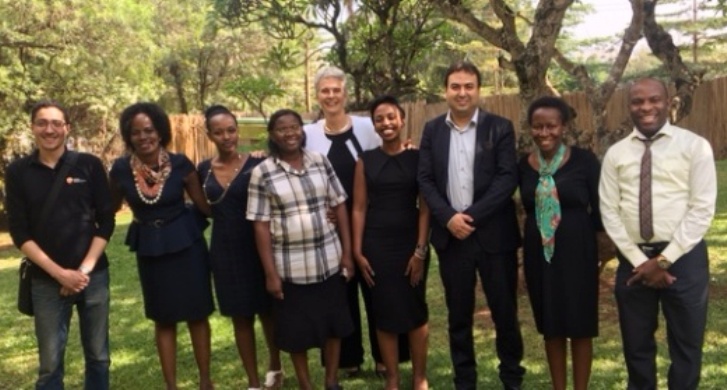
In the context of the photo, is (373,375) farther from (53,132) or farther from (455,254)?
(53,132)

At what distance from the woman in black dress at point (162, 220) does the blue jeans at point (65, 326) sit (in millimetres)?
286

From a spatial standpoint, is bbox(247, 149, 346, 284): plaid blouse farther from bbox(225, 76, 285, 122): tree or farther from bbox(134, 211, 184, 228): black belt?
bbox(225, 76, 285, 122): tree

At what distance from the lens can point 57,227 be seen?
3.81 m

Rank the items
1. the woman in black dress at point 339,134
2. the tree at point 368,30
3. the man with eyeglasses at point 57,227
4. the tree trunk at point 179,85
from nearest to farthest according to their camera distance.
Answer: the man with eyeglasses at point 57,227, the woman in black dress at point 339,134, the tree at point 368,30, the tree trunk at point 179,85

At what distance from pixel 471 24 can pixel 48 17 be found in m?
8.93

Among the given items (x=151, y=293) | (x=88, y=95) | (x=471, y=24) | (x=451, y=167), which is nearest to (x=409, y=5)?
(x=471, y=24)

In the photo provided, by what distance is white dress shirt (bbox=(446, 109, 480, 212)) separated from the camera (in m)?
4.07

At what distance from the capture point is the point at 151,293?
4.22 meters

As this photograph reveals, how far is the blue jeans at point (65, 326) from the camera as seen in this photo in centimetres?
385

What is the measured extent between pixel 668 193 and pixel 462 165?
107 centimetres

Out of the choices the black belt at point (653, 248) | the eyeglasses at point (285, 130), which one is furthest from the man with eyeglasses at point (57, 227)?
the black belt at point (653, 248)

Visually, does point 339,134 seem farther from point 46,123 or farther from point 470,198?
point 46,123

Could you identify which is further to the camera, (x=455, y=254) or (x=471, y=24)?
(x=471, y=24)

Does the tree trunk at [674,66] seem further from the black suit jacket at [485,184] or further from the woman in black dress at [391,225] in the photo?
the woman in black dress at [391,225]
